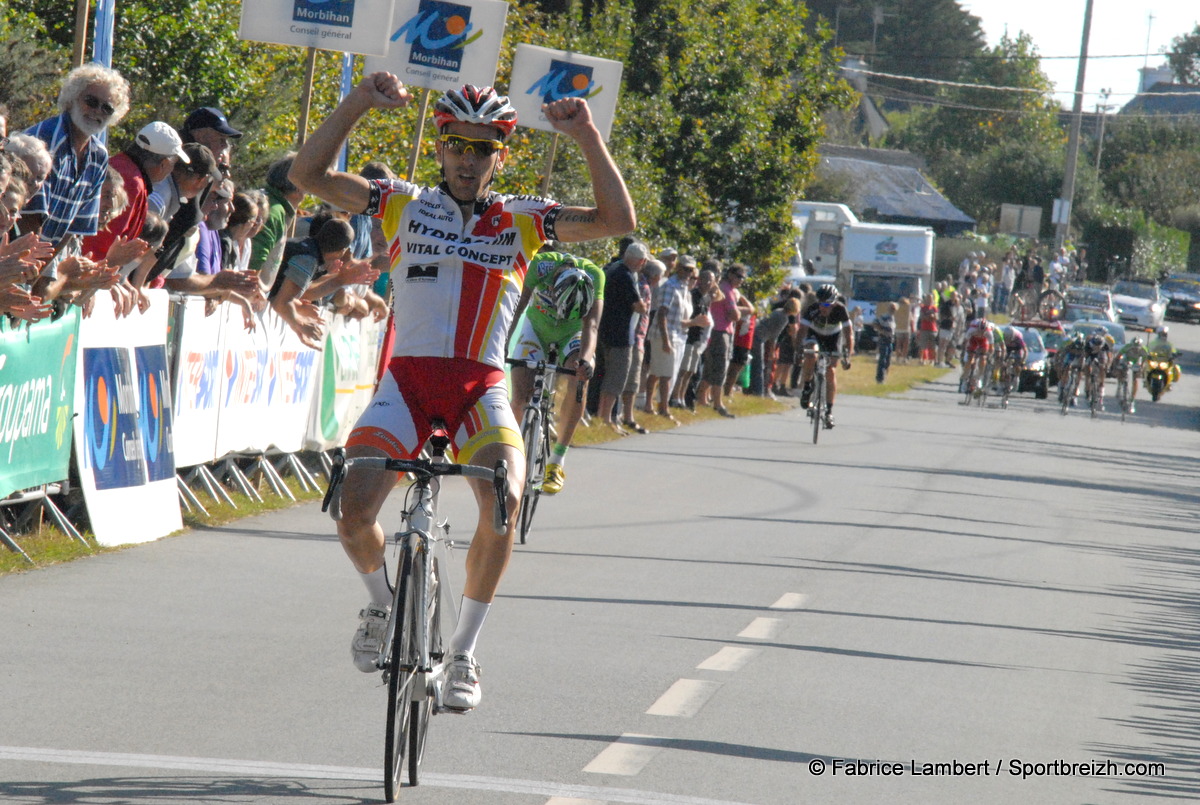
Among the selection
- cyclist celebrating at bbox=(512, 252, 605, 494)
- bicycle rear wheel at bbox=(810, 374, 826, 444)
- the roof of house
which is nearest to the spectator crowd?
cyclist celebrating at bbox=(512, 252, 605, 494)

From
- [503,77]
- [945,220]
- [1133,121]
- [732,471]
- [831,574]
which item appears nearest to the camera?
[831,574]

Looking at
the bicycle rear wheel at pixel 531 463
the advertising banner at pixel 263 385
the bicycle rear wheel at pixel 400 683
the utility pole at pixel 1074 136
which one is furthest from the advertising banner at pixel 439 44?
the utility pole at pixel 1074 136

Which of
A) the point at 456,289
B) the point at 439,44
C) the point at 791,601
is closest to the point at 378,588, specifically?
the point at 456,289

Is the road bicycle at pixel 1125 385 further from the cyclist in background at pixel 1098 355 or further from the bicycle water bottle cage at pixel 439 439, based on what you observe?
the bicycle water bottle cage at pixel 439 439

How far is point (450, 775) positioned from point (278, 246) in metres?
7.55

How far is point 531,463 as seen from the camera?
39.5ft

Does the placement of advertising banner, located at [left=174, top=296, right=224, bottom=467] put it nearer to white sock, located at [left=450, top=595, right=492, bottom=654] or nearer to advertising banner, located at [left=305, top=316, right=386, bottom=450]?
advertising banner, located at [left=305, top=316, right=386, bottom=450]

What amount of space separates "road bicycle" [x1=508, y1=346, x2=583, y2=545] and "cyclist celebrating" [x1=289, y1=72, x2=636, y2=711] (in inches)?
227

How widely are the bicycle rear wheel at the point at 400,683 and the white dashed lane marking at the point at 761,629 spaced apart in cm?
361

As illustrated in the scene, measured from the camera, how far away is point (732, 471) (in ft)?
60.6

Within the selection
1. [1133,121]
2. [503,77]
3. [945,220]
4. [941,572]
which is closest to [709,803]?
[941,572]

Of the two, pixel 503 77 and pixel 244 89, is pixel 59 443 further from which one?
pixel 503 77

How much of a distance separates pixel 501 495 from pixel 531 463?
6.44 meters

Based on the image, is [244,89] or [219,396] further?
[244,89]
